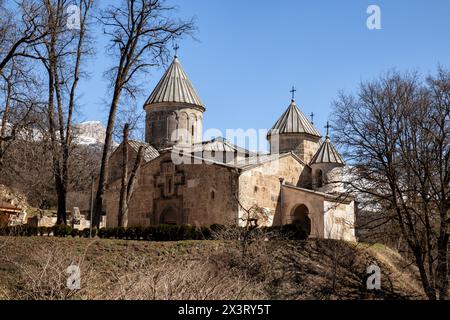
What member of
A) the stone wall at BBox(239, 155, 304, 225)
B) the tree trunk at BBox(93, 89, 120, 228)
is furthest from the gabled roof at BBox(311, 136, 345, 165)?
the tree trunk at BBox(93, 89, 120, 228)

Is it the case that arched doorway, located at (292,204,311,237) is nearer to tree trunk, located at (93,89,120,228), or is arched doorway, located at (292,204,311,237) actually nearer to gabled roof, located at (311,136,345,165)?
gabled roof, located at (311,136,345,165)

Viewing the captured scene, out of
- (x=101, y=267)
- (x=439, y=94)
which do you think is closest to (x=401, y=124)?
(x=439, y=94)

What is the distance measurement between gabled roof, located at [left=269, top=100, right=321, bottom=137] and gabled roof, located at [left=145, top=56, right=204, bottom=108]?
4862mm

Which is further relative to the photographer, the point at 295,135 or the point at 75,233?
the point at 295,135

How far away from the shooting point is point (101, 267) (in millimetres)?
15039

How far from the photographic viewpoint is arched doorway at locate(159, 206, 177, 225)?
81.3 ft

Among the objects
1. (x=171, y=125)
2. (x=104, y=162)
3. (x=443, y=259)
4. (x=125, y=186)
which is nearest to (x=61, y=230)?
(x=104, y=162)

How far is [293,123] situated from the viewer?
30.8m

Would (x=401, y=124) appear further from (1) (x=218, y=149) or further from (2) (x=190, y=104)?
(2) (x=190, y=104)

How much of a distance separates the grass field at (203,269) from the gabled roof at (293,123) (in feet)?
31.5

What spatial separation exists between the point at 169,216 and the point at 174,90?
23.4 ft

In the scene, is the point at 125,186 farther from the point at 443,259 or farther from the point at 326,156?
the point at 443,259

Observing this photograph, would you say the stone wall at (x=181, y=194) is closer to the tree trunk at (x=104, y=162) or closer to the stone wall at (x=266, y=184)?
the stone wall at (x=266, y=184)
